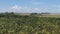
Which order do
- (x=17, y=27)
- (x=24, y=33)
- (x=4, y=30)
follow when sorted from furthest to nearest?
(x=17, y=27)
(x=4, y=30)
(x=24, y=33)

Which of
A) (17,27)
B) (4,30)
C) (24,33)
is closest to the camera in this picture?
(24,33)

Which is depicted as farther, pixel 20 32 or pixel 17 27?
pixel 17 27

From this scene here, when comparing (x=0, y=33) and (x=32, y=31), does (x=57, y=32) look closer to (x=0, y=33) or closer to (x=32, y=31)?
(x=32, y=31)

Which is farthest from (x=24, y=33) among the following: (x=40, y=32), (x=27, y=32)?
(x=40, y=32)

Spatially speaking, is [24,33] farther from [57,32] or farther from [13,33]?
[57,32]

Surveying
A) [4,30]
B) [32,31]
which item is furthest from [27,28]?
[4,30]

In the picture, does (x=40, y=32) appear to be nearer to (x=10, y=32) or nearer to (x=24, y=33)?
(x=24, y=33)

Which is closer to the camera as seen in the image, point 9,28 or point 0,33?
point 0,33
